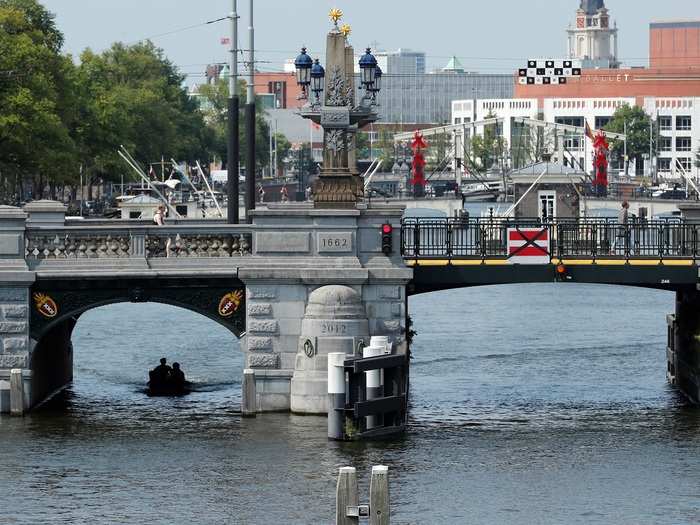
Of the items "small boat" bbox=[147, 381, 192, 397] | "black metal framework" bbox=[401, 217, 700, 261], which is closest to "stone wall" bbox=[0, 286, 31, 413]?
"small boat" bbox=[147, 381, 192, 397]

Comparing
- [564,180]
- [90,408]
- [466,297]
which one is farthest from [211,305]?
[466,297]

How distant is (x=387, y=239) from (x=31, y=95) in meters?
55.1

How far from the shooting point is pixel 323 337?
1953 inches

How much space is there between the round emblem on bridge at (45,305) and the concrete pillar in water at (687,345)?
16398 mm

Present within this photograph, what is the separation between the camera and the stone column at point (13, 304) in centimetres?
5038

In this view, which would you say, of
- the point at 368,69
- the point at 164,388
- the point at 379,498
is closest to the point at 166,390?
the point at 164,388

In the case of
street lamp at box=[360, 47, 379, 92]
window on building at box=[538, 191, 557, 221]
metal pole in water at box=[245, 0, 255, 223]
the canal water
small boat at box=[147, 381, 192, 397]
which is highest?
street lamp at box=[360, 47, 379, 92]

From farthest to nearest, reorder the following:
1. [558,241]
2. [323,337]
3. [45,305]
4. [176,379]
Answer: [176,379]
[558,241]
[45,305]
[323,337]

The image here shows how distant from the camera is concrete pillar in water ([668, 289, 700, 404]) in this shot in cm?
5472

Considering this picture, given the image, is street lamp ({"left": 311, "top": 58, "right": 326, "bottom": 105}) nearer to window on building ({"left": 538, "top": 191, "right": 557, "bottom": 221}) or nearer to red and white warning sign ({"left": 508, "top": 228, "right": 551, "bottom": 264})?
red and white warning sign ({"left": 508, "top": 228, "right": 551, "bottom": 264})

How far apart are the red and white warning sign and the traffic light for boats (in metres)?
3.47

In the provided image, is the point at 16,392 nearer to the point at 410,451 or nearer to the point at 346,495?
the point at 410,451

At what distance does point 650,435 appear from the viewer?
49.1m

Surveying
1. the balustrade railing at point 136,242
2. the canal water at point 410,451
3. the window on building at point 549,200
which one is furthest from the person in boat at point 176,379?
the window on building at point 549,200
